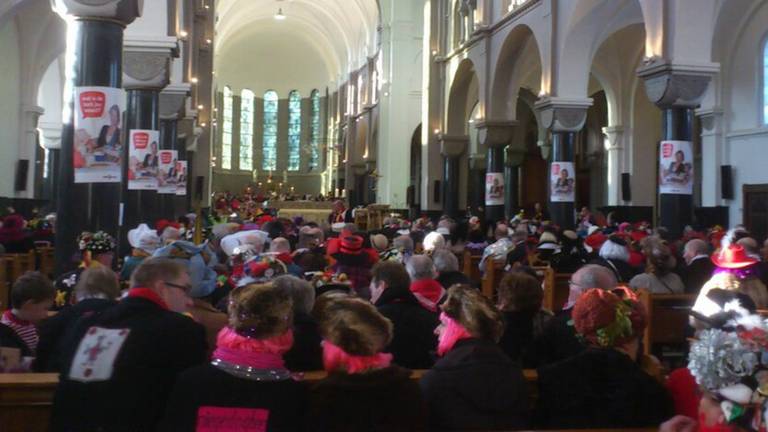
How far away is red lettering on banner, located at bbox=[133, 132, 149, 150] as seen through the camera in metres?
12.4

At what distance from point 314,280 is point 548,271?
361 cm

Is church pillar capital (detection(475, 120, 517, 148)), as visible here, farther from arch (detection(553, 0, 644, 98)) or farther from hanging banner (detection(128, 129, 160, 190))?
hanging banner (detection(128, 129, 160, 190))

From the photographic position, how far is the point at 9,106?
20938 mm

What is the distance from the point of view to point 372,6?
3728cm

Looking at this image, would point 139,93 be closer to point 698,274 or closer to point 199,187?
point 698,274

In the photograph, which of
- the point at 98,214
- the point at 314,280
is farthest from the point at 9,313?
the point at 98,214

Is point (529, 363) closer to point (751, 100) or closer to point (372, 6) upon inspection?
point (751, 100)

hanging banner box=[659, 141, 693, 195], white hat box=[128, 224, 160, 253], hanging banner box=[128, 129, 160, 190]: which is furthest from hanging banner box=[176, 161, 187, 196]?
hanging banner box=[659, 141, 693, 195]

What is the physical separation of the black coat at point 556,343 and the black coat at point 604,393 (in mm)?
1024

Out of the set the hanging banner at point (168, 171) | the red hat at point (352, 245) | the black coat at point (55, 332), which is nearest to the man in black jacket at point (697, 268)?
the red hat at point (352, 245)

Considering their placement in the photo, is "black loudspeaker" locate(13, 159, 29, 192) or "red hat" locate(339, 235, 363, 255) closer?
"red hat" locate(339, 235, 363, 255)

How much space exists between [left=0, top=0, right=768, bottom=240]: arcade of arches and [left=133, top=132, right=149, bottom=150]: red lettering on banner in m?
1.09

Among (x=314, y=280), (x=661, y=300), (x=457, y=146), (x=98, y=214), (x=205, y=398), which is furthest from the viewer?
(x=457, y=146)

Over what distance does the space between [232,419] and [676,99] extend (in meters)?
11.9
